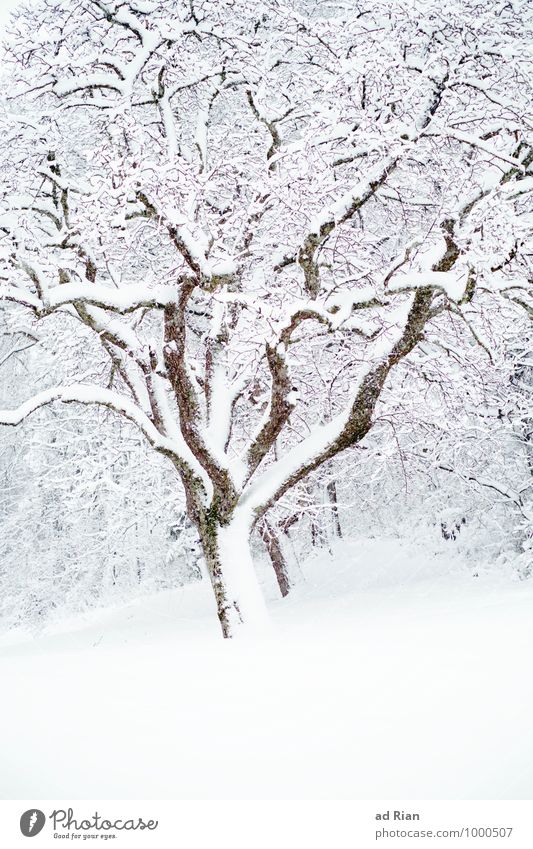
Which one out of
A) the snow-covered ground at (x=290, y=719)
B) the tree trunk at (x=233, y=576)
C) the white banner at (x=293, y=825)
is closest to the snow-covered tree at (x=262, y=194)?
the tree trunk at (x=233, y=576)

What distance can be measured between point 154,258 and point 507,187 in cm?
444

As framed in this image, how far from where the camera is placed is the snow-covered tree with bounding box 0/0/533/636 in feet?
16.6

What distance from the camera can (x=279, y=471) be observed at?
5812mm

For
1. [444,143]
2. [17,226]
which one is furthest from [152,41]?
[444,143]

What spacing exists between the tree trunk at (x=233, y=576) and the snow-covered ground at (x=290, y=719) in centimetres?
70

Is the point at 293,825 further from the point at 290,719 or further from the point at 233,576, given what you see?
the point at 233,576

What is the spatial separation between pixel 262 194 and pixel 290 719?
431cm

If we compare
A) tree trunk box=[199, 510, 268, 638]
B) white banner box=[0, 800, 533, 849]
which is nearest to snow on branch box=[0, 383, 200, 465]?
tree trunk box=[199, 510, 268, 638]

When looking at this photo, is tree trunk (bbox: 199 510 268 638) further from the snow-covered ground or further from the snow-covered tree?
the snow-covered ground

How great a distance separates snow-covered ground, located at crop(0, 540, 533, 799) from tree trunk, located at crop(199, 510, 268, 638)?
0.70 meters

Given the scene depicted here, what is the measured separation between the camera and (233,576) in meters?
5.56

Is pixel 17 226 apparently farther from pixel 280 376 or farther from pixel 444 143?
pixel 444 143

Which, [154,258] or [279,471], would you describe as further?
[154,258]

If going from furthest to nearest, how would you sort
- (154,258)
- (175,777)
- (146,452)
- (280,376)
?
(146,452), (154,258), (280,376), (175,777)
